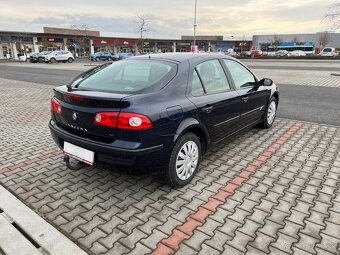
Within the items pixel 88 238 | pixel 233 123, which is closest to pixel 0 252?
pixel 88 238

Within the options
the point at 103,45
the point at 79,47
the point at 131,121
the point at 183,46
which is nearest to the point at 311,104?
the point at 131,121

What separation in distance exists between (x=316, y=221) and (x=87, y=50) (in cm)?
6086

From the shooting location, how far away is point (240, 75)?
441 centimetres

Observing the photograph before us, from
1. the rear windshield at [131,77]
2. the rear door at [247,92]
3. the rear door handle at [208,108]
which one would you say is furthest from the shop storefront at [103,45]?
the rear door handle at [208,108]

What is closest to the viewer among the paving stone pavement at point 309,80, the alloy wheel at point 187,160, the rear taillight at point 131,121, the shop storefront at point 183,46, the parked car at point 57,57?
the rear taillight at point 131,121

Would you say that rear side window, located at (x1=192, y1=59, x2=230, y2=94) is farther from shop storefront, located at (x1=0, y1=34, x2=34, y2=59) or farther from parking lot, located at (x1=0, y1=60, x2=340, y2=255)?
shop storefront, located at (x1=0, y1=34, x2=34, y2=59)

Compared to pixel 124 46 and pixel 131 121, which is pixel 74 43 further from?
pixel 131 121

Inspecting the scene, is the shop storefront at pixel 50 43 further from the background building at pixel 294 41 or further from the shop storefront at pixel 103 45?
the background building at pixel 294 41

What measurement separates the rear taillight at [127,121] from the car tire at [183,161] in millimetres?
512

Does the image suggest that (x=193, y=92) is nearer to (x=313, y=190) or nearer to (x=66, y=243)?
(x=313, y=190)

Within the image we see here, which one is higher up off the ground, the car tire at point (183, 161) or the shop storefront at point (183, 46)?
the shop storefront at point (183, 46)

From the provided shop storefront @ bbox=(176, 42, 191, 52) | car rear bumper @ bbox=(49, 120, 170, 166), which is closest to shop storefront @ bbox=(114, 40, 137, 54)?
shop storefront @ bbox=(176, 42, 191, 52)

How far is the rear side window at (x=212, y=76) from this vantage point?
3529mm

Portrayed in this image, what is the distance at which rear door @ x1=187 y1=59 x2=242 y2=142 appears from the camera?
334cm
